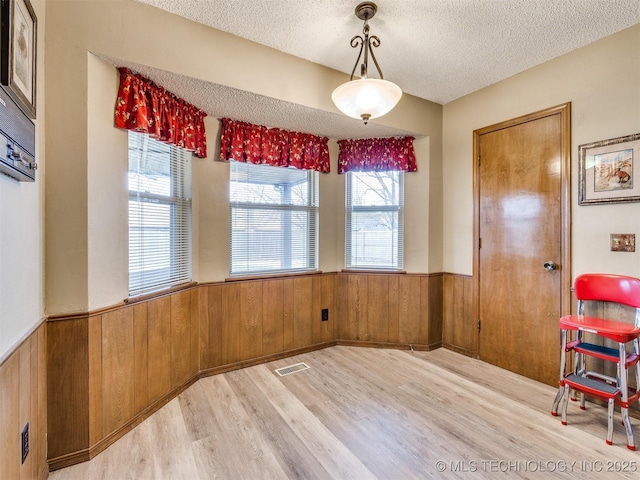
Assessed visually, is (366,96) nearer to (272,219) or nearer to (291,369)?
(272,219)

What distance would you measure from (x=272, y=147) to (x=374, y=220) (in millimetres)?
1356

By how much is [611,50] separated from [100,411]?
4133mm

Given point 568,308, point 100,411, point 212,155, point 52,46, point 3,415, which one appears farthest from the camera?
point 212,155

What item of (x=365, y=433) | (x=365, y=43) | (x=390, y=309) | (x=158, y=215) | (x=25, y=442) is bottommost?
(x=365, y=433)

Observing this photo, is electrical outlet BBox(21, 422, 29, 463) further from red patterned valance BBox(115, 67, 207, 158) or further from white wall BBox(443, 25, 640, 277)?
white wall BBox(443, 25, 640, 277)

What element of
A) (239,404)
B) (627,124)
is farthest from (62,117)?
(627,124)

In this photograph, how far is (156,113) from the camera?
6.91 feet

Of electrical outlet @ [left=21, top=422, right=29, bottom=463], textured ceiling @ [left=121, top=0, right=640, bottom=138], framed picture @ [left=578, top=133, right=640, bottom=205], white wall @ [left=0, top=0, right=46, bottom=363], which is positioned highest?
textured ceiling @ [left=121, top=0, right=640, bottom=138]

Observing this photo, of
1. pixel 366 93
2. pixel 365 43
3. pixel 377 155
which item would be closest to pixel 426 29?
pixel 365 43

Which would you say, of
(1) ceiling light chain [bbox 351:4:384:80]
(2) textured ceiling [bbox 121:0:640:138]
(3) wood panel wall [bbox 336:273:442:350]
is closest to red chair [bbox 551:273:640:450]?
(3) wood panel wall [bbox 336:273:442:350]

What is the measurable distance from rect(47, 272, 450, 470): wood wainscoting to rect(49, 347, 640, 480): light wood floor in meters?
0.16

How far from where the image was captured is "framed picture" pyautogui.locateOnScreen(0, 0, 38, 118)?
1.14 meters

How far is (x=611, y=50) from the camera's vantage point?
2.24m

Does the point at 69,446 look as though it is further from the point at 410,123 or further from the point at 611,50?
the point at 611,50
